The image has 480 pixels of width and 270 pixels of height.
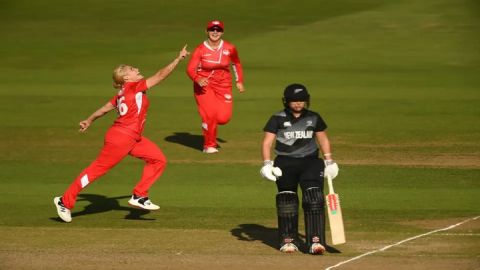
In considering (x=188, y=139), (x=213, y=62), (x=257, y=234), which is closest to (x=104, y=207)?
(x=257, y=234)

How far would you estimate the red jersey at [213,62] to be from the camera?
19703 mm

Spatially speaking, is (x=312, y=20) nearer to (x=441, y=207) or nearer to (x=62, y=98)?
(x=62, y=98)

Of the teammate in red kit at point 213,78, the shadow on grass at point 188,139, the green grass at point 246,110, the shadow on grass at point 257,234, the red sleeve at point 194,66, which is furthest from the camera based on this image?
the shadow on grass at point 188,139

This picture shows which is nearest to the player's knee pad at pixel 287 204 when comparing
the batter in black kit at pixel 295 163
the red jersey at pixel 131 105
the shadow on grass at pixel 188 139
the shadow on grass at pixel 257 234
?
the batter in black kit at pixel 295 163

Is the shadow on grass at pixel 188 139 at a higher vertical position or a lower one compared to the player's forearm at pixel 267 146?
lower

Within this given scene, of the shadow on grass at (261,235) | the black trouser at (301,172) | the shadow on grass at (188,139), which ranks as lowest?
the shadow on grass at (261,235)

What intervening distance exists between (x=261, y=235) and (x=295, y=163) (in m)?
1.52

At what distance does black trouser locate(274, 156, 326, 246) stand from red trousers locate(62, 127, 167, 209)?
256 centimetres

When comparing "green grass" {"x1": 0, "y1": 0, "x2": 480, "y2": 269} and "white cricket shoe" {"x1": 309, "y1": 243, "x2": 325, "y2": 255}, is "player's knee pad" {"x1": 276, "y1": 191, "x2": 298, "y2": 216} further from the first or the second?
"green grass" {"x1": 0, "y1": 0, "x2": 480, "y2": 269}

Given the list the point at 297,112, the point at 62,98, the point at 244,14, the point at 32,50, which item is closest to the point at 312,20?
the point at 244,14

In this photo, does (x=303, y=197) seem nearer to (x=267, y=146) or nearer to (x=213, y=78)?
(x=267, y=146)

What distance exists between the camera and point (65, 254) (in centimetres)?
1305

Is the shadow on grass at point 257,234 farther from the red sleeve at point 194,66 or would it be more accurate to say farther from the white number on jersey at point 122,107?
the red sleeve at point 194,66

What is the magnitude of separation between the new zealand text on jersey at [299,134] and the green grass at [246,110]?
1317mm
